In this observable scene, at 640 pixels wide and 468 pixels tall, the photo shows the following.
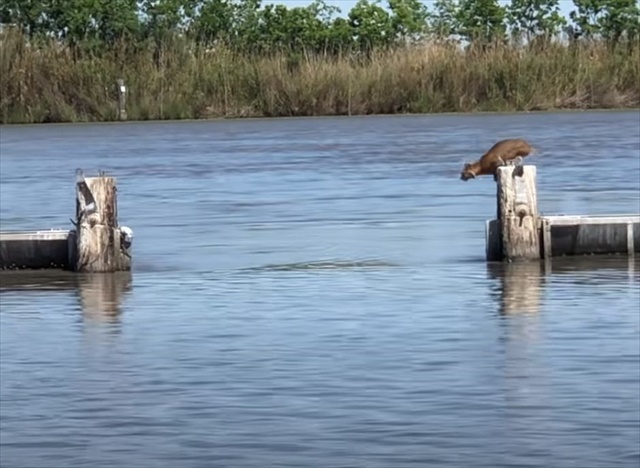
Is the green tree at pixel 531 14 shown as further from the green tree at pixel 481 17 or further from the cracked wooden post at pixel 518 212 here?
the cracked wooden post at pixel 518 212

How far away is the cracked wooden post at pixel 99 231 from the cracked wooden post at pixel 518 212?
2.52 meters

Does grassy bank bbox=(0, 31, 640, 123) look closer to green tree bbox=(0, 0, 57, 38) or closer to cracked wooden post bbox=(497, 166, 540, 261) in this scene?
green tree bbox=(0, 0, 57, 38)

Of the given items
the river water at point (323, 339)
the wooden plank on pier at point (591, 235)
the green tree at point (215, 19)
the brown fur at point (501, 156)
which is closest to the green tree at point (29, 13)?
the green tree at point (215, 19)

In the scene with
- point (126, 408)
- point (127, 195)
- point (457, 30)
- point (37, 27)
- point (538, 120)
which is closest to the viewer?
point (126, 408)

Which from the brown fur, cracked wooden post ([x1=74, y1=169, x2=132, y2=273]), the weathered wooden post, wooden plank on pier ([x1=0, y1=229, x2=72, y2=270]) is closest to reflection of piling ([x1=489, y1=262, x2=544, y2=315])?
cracked wooden post ([x1=74, y1=169, x2=132, y2=273])

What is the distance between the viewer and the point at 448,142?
94.0 ft

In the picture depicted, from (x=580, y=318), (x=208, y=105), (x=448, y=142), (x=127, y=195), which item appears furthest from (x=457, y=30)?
(x=580, y=318)

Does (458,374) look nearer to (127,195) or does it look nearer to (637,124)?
(127,195)

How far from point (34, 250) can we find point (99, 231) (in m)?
0.68

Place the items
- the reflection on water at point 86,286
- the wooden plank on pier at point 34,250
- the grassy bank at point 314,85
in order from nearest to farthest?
the reflection on water at point 86,286, the wooden plank on pier at point 34,250, the grassy bank at point 314,85

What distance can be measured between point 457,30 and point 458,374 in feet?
145

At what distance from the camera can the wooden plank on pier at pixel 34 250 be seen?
1391 cm

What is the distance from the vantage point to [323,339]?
35.4ft

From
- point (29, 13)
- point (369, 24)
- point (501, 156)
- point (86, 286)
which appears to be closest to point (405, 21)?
point (369, 24)
